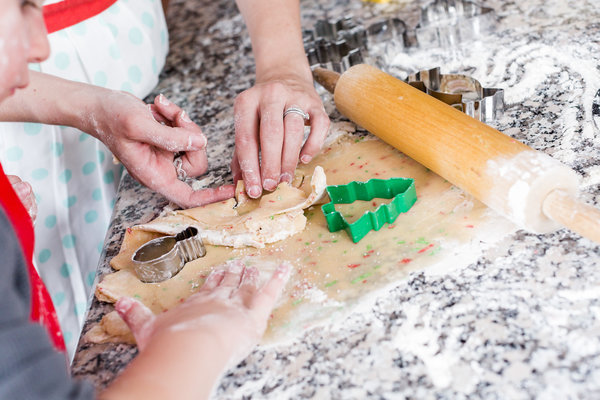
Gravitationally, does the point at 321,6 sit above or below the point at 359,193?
above

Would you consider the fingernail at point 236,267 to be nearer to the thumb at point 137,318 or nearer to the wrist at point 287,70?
the thumb at point 137,318

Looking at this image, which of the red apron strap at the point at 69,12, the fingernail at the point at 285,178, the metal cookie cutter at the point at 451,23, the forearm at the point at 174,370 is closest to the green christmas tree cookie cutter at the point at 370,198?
the fingernail at the point at 285,178

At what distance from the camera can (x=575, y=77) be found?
4.50 feet

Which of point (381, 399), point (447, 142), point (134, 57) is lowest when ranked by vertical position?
point (381, 399)

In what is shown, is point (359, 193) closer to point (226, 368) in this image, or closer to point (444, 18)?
point (226, 368)

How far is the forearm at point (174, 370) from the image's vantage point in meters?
0.74

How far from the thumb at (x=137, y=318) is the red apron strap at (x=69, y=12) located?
94cm

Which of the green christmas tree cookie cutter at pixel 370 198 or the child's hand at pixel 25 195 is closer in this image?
the green christmas tree cookie cutter at pixel 370 198

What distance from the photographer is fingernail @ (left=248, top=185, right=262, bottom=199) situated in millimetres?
1214

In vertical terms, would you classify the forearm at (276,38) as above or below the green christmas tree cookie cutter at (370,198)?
above

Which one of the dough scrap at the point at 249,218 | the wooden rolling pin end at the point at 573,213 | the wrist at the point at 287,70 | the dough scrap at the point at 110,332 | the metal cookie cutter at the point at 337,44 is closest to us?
the wooden rolling pin end at the point at 573,213

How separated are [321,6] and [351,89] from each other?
0.88m

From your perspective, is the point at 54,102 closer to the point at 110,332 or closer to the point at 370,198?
the point at 110,332

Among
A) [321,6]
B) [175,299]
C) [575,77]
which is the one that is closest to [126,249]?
[175,299]
